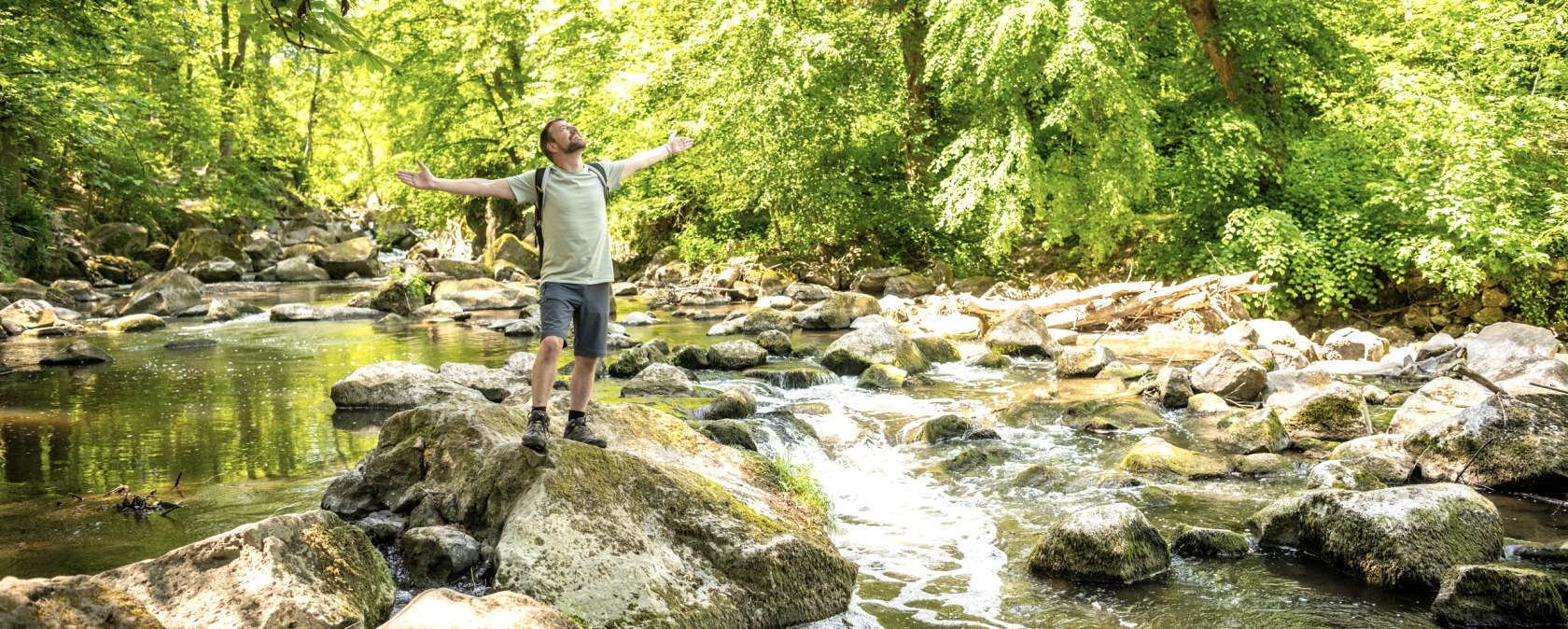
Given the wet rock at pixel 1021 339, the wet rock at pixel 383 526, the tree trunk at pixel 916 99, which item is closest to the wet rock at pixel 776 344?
the wet rock at pixel 1021 339

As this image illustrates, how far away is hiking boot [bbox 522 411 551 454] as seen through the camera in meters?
5.14

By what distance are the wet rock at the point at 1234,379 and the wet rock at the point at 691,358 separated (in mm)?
5923

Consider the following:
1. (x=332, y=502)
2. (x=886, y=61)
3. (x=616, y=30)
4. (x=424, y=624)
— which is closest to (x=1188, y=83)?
(x=886, y=61)

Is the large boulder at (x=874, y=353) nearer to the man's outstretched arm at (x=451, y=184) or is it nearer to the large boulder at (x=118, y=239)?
the man's outstretched arm at (x=451, y=184)

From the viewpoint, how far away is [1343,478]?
6.92 metres

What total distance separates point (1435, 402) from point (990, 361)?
5.46 m

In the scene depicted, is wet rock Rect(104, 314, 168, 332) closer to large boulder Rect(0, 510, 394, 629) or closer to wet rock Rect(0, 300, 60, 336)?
wet rock Rect(0, 300, 60, 336)

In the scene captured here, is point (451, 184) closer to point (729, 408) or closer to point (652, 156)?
point (652, 156)

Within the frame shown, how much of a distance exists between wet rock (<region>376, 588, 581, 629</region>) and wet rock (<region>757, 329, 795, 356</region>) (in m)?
9.98

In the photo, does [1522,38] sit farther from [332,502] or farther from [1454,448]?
[332,502]

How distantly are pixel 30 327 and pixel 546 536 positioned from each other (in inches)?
655

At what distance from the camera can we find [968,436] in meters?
9.07

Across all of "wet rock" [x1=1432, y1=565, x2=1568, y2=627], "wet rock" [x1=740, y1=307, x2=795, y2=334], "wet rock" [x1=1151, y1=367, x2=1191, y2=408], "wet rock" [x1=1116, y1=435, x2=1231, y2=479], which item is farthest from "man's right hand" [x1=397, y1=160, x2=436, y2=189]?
"wet rock" [x1=740, y1=307, x2=795, y2=334]

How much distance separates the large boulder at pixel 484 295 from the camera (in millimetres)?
21578
